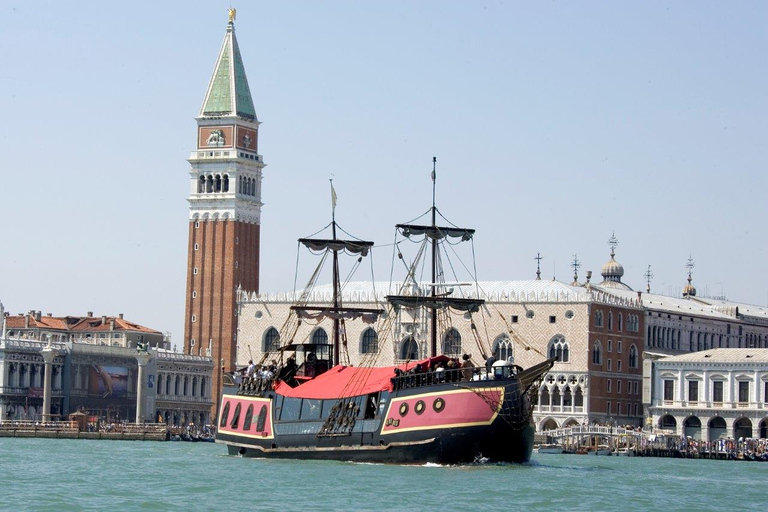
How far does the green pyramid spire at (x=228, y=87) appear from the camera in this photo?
143m

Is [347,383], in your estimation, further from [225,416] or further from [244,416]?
[225,416]

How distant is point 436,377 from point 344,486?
10.5 metres

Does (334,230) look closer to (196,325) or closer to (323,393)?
(323,393)

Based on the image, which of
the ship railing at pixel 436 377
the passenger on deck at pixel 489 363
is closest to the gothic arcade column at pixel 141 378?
the ship railing at pixel 436 377

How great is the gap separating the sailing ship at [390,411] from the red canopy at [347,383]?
0.05m

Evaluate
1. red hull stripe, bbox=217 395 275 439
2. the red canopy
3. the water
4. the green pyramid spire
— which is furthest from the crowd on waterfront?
the green pyramid spire

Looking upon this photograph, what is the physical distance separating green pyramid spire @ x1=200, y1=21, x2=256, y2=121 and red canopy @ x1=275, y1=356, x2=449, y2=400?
234ft

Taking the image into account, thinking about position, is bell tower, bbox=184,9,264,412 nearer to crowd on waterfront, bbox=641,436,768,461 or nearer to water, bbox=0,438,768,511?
crowd on waterfront, bbox=641,436,768,461

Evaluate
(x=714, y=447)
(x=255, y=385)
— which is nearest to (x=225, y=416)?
(x=255, y=385)

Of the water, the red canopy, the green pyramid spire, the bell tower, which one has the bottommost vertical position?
the water

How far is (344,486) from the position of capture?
57625 mm

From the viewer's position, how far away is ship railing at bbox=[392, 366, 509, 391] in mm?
66125

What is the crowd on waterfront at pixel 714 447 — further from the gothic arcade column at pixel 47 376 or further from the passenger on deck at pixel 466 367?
the gothic arcade column at pixel 47 376

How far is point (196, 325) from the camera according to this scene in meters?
143
